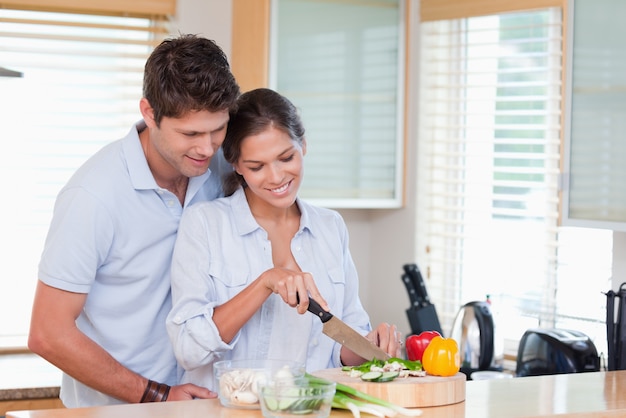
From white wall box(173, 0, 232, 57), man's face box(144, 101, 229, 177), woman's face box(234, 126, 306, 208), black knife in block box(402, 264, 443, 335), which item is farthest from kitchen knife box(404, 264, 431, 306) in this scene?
man's face box(144, 101, 229, 177)

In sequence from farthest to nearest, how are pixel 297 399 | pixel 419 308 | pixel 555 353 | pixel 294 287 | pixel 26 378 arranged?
pixel 419 308 < pixel 26 378 < pixel 555 353 < pixel 294 287 < pixel 297 399

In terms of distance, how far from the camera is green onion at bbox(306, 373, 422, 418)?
174cm

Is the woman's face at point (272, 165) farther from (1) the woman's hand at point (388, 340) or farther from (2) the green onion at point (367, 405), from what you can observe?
(2) the green onion at point (367, 405)

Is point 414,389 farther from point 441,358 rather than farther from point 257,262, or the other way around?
point 257,262

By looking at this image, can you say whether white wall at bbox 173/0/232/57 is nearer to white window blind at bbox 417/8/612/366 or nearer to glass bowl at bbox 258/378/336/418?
white window blind at bbox 417/8/612/366

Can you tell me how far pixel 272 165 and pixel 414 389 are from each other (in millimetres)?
583

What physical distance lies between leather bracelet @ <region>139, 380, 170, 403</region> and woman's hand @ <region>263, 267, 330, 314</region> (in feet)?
1.33

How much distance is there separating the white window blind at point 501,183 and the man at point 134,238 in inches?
59.5

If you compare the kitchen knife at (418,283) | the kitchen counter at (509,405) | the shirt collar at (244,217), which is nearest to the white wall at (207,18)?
the kitchen knife at (418,283)

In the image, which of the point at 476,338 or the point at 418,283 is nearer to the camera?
the point at 476,338

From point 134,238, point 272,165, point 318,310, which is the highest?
point 272,165

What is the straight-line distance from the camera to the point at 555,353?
113 inches

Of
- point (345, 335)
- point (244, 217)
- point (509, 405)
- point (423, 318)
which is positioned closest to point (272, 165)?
point (244, 217)

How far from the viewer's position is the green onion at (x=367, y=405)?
1.74 m
